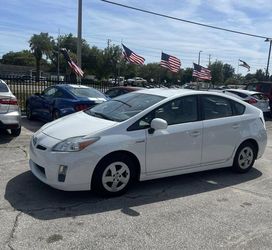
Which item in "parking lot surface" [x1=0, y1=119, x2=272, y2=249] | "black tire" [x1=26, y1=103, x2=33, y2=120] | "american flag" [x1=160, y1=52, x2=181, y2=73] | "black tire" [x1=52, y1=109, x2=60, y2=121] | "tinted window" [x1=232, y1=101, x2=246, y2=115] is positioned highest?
"american flag" [x1=160, y1=52, x2=181, y2=73]

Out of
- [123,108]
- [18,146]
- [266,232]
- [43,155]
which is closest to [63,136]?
[43,155]

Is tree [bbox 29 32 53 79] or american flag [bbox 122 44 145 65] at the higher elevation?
tree [bbox 29 32 53 79]

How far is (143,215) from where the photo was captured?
4711 mm

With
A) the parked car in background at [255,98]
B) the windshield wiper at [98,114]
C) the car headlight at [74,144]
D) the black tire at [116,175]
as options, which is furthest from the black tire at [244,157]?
the parked car in background at [255,98]

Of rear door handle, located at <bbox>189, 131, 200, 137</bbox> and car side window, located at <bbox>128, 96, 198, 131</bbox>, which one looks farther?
rear door handle, located at <bbox>189, 131, 200, 137</bbox>

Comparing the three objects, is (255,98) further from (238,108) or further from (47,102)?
(238,108)

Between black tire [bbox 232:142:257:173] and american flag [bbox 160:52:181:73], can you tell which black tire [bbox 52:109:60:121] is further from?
american flag [bbox 160:52:181:73]

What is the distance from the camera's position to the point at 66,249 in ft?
12.3

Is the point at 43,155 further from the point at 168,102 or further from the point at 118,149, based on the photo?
the point at 168,102

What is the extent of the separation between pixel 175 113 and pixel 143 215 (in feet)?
5.95

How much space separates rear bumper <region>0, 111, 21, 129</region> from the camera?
27.4 ft

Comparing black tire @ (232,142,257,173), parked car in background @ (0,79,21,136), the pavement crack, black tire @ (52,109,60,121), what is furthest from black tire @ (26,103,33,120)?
the pavement crack

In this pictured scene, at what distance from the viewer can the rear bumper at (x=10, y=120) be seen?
835 centimetres

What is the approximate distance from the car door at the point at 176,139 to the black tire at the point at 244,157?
1.01 metres
